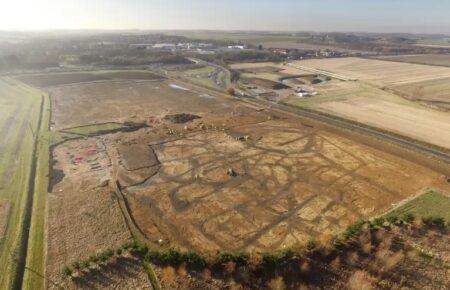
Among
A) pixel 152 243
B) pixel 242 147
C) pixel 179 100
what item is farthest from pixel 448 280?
pixel 179 100

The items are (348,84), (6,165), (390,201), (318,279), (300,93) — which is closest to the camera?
(318,279)

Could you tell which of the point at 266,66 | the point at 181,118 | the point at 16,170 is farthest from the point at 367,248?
the point at 266,66

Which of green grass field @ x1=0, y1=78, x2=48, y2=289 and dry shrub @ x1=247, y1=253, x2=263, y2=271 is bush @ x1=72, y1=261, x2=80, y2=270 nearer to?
green grass field @ x1=0, y1=78, x2=48, y2=289

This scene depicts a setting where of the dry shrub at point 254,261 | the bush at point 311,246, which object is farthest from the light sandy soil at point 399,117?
the dry shrub at point 254,261

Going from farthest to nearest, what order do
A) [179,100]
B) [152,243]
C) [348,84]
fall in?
[348,84] → [179,100] → [152,243]

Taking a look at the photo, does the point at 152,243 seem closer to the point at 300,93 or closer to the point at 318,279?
the point at 318,279

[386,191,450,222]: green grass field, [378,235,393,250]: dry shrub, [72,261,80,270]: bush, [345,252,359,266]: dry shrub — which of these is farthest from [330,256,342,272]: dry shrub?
[72,261,80,270]: bush

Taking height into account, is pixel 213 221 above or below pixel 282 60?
below
